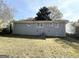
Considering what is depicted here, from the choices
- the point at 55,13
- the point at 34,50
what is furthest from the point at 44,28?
the point at 55,13

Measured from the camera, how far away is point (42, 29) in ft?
115

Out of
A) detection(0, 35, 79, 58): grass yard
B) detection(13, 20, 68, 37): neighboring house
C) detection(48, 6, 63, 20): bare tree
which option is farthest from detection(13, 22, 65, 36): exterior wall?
detection(48, 6, 63, 20): bare tree

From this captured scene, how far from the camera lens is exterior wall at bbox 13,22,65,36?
1366 inches

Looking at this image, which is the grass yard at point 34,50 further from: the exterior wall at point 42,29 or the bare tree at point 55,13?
the bare tree at point 55,13

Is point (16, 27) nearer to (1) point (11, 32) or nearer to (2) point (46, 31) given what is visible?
(1) point (11, 32)

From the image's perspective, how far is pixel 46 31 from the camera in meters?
34.9

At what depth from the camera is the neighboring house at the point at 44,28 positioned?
34.7m

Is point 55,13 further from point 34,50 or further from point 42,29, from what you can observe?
point 34,50

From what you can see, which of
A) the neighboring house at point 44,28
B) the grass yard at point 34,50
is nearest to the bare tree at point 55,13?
the neighboring house at point 44,28

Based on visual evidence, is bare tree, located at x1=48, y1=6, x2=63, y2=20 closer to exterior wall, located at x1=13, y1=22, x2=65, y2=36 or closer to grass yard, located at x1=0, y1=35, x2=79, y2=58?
exterior wall, located at x1=13, y1=22, x2=65, y2=36

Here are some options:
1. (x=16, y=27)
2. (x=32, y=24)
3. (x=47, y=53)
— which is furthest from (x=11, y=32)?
(x=47, y=53)

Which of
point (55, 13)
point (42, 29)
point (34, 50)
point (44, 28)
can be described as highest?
point (55, 13)

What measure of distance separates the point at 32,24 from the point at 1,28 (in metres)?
8.94

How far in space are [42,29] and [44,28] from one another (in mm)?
390
